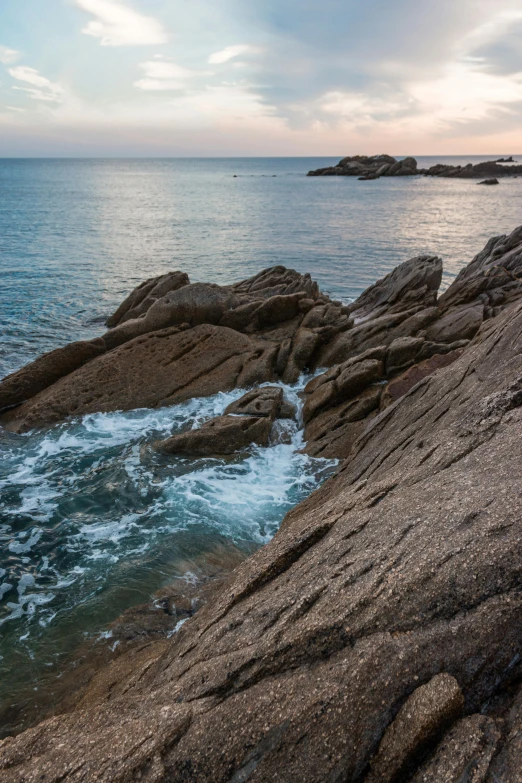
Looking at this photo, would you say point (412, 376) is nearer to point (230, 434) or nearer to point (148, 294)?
point (230, 434)

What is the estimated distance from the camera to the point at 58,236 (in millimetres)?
68375

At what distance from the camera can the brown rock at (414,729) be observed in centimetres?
479

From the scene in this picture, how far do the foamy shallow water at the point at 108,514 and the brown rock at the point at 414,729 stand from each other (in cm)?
749

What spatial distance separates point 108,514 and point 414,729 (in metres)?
12.2

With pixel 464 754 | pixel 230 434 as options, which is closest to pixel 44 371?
pixel 230 434

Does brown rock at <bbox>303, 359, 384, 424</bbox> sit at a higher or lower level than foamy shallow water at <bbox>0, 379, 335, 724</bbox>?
higher

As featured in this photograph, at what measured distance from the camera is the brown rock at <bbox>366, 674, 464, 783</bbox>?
15.7ft

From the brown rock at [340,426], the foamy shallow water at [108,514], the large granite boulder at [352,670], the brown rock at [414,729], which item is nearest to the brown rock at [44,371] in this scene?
the foamy shallow water at [108,514]

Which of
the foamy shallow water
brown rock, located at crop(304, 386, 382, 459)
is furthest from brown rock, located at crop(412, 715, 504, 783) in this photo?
brown rock, located at crop(304, 386, 382, 459)

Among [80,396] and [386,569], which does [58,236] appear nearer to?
[80,396]

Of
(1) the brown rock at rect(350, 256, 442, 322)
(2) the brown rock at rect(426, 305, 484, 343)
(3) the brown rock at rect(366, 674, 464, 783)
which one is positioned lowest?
(3) the brown rock at rect(366, 674, 464, 783)

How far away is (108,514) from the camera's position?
15273 mm

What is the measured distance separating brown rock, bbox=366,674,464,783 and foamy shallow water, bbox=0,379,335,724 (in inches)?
295

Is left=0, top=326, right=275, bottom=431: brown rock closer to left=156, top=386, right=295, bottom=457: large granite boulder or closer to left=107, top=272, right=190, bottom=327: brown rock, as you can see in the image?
left=156, top=386, right=295, bottom=457: large granite boulder
